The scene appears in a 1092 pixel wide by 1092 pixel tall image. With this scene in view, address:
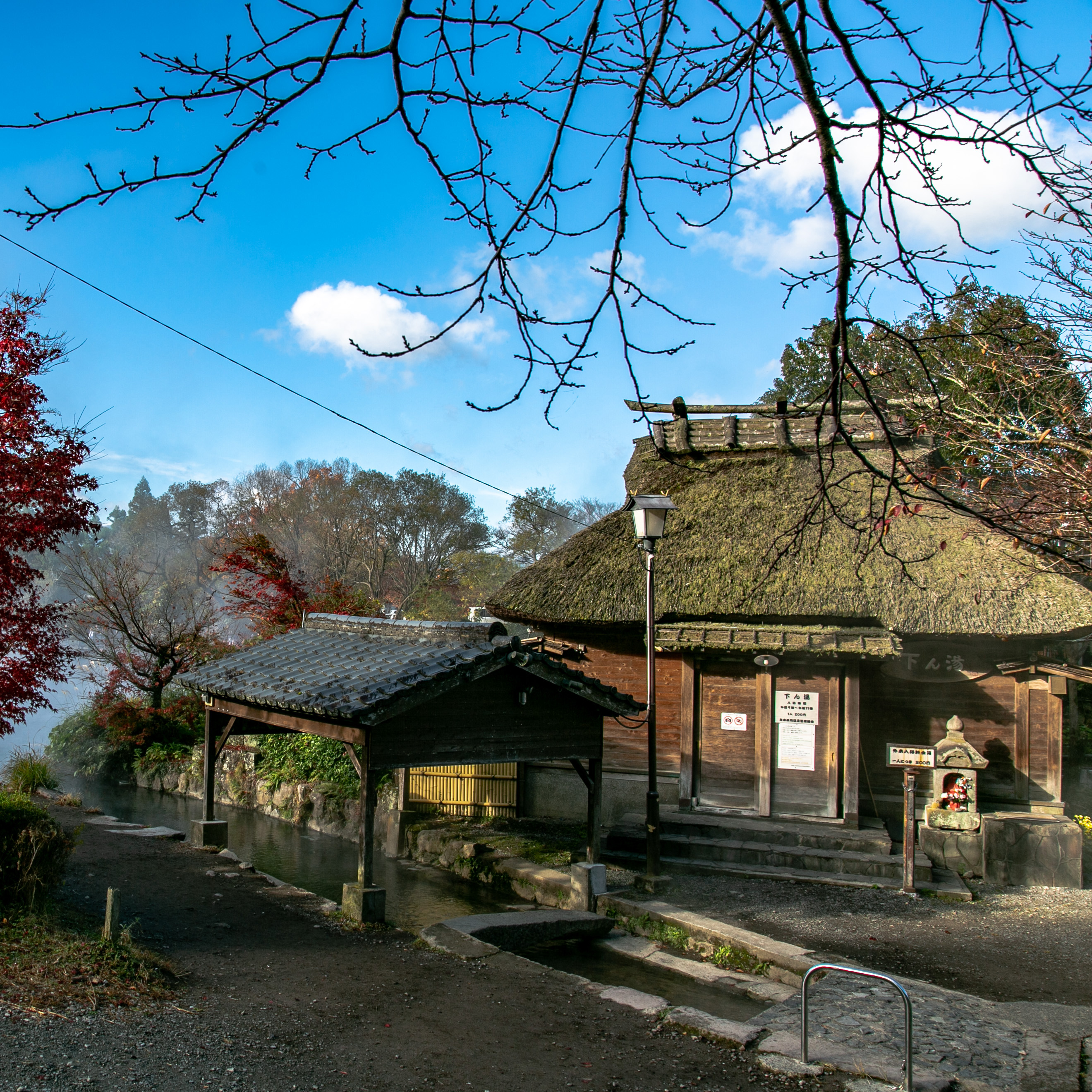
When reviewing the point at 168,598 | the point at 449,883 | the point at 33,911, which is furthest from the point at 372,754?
the point at 168,598

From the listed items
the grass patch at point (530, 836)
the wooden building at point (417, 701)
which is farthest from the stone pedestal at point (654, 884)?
the grass patch at point (530, 836)

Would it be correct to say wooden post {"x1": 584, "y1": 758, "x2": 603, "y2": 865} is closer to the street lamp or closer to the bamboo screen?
the street lamp

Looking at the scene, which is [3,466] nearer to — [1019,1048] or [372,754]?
[372,754]

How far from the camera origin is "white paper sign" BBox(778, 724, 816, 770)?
12.2 meters

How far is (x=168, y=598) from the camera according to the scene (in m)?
34.5

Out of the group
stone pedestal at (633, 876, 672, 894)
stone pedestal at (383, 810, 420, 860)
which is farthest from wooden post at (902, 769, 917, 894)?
stone pedestal at (383, 810, 420, 860)

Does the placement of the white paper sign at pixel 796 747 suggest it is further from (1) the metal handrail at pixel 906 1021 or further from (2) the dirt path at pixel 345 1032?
(1) the metal handrail at pixel 906 1021

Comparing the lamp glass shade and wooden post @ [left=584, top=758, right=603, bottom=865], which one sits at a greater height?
the lamp glass shade

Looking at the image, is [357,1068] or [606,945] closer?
[357,1068]

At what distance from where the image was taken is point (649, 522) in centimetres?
1020

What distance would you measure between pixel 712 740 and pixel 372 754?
6324mm

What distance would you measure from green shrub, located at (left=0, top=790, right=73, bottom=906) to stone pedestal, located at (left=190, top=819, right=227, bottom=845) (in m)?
3.99

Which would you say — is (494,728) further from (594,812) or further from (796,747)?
(796,747)


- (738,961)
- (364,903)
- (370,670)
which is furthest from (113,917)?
(738,961)
